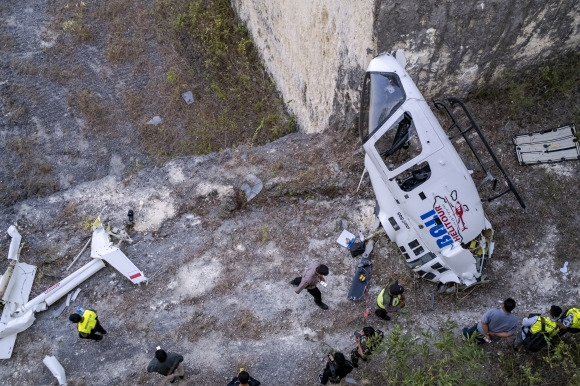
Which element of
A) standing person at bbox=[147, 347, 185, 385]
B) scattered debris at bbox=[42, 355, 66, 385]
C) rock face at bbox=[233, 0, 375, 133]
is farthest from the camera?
rock face at bbox=[233, 0, 375, 133]

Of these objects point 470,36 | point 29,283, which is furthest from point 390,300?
point 29,283

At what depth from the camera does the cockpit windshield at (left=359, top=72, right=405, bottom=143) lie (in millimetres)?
7379

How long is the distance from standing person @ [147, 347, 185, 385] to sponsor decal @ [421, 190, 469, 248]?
397cm

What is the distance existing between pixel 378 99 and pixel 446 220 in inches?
79.3

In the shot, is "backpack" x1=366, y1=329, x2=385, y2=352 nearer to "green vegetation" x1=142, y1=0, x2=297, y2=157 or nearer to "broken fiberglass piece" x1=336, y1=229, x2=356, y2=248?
"broken fiberglass piece" x1=336, y1=229, x2=356, y2=248

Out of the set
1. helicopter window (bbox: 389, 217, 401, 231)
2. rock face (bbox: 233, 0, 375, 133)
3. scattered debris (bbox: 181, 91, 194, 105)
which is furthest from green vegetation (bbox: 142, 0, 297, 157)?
helicopter window (bbox: 389, 217, 401, 231)

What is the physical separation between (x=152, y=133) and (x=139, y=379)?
600 cm

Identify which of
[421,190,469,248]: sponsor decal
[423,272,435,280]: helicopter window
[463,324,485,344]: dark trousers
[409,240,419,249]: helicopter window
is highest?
[421,190,469,248]: sponsor decal

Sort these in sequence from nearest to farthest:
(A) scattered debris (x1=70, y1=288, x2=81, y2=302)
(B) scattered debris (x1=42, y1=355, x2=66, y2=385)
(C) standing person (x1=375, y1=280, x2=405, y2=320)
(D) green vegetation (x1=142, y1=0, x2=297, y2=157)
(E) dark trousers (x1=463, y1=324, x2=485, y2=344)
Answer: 1. (E) dark trousers (x1=463, y1=324, x2=485, y2=344)
2. (C) standing person (x1=375, y1=280, x2=405, y2=320)
3. (B) scattered debris (x1=42, y1=355, x2=66, y2=385)
4. (A) scattered debris (x1=70, y1=288, x2=81, y2=302)
5. (D) green vegetation (x1=142, y1=0, x2=297, y2=157)

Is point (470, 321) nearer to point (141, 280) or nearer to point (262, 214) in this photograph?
point (262, 214)

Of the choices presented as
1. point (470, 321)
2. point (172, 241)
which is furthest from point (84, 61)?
point (470, 321)

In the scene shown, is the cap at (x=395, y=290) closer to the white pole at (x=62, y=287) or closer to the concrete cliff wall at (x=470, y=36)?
the concrete cliff wall at (x=470, y=36)

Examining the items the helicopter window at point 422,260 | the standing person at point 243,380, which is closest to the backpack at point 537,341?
the helicopter window at point 422,260

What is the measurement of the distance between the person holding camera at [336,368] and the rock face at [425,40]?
4466mm
